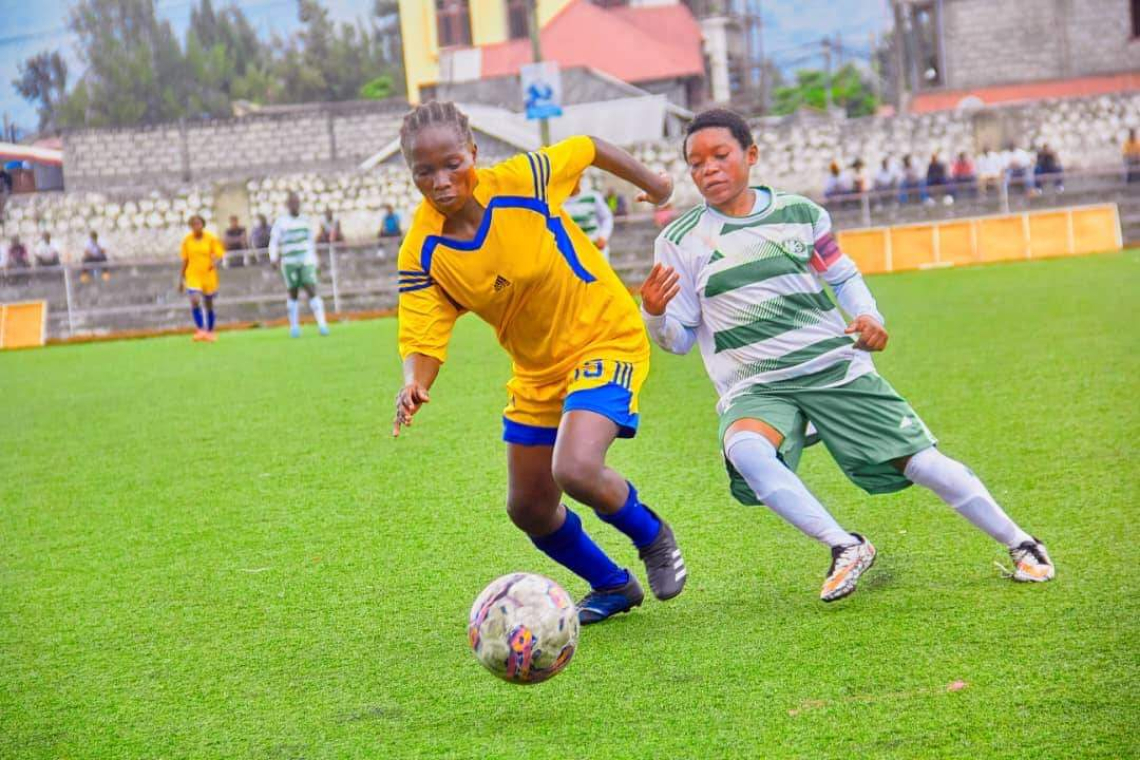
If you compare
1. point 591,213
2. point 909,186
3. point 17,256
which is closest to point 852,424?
point 591,213

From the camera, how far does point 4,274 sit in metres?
26.6

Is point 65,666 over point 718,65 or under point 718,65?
under

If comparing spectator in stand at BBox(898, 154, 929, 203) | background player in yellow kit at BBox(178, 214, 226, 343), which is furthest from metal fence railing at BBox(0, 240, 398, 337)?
spectator in stand at BBox(898, 154, 929, 203)

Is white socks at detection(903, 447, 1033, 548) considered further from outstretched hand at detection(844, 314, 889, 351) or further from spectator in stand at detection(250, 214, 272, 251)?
spectator in stand at detection(250, 214, 272, 251)

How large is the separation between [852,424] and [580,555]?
3.36 feet

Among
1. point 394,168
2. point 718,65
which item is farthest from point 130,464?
point 718,65

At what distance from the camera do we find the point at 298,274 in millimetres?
19797

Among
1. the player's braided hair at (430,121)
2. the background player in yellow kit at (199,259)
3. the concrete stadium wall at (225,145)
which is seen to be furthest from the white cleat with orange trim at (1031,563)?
the concrete stadium wall at (225,145)

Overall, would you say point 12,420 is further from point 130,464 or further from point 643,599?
point 643,599

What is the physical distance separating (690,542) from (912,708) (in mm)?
2332

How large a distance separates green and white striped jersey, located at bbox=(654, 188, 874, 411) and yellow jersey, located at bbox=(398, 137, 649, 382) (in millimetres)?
385

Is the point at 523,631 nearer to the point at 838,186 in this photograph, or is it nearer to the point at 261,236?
the point at 838,186

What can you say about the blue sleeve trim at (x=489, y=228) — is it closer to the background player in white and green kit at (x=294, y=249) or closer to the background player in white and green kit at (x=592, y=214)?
the background player in white and green kit at (x=592, y=214)

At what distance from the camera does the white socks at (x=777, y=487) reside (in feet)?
16.2
